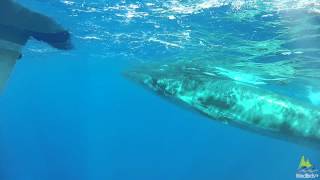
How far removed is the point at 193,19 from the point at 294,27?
13.2ft

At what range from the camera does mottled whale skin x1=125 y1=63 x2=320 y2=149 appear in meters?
7.15

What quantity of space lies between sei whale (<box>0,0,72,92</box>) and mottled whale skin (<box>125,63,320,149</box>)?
3779mm

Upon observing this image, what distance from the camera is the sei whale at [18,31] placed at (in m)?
4.20

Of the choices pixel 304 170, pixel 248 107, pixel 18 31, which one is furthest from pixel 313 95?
pixel 18 31

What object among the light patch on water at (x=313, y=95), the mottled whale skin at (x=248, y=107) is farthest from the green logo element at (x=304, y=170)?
the light patch on water at (x=313, y=95)

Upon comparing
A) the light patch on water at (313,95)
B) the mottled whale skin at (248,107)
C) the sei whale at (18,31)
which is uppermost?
the sei whale at (18,31)

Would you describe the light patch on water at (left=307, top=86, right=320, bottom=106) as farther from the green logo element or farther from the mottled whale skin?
the mottled whale skin

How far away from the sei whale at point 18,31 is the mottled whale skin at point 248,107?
12.4ft

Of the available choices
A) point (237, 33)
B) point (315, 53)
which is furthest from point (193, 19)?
point (315, 53)

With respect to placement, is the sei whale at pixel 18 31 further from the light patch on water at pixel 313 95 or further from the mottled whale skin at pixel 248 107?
the light patch on water at pixel 313 95

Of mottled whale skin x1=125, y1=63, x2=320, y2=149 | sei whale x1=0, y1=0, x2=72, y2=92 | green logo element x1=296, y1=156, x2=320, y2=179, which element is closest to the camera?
sei whale x1=0, y1=0, x2=72, y2=92

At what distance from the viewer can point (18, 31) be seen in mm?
4410

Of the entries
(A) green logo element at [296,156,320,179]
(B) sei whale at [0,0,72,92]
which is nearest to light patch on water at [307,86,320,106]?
(A) green logo element at [296,156,320,179]

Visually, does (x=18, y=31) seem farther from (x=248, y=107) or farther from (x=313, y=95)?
(x=313, y=95)
